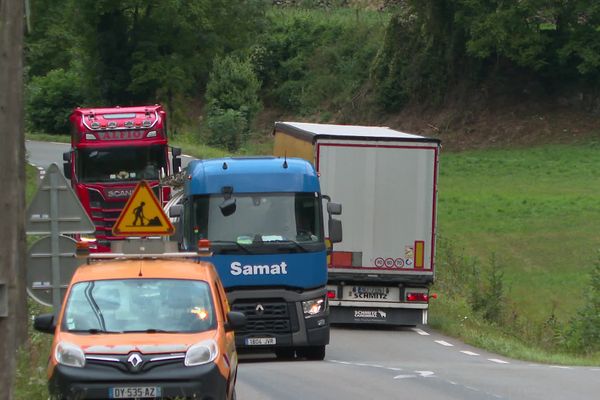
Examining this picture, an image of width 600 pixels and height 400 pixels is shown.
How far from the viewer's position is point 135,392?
11.2m

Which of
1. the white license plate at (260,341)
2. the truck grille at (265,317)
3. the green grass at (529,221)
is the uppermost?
the truck grille at (265,317)

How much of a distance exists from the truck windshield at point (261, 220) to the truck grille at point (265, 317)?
907 millimetres

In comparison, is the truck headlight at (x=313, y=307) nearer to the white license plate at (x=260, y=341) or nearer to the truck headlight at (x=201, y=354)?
the white license plate at (x=260, y=341)

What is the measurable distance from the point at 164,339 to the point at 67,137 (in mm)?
59639

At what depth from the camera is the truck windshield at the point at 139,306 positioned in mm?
11962

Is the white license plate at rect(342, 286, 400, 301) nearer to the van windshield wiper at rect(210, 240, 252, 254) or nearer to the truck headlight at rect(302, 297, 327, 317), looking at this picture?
the truck headlight at rect(302, 297, 327, 317)

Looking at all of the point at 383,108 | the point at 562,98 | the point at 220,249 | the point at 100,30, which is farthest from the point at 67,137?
the point at 220,249

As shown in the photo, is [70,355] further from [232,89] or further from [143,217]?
[232,89]

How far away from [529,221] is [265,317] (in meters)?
28.6

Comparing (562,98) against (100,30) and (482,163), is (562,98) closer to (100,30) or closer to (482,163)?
(482,163)

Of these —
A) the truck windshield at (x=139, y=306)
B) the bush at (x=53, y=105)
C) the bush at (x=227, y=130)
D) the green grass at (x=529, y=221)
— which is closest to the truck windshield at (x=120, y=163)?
the green grass at (x=529, y=221)

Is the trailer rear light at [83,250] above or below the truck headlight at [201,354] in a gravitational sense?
above

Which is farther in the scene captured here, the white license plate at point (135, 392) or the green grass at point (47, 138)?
the green grass at point (47, 138)

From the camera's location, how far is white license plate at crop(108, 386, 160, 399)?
11219 millimetres
